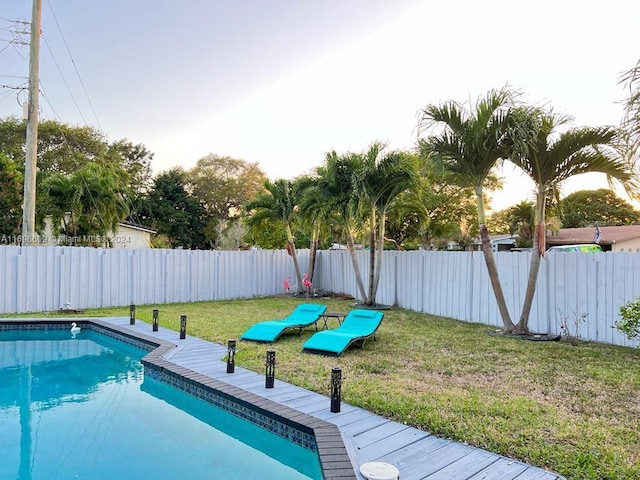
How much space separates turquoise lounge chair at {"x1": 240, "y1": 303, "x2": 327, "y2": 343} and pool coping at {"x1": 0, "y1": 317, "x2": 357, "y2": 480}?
1358 millimetres

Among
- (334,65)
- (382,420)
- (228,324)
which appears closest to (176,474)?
(382,420)

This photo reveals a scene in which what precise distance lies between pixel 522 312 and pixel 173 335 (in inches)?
266

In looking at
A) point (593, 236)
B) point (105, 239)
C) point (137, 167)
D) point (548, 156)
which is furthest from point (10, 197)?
point (593, 236)

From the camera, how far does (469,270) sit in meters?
10.2

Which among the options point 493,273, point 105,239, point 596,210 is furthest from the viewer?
point 596,210

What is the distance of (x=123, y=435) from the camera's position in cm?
443

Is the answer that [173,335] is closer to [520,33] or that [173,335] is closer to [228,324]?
Result: [228,324]

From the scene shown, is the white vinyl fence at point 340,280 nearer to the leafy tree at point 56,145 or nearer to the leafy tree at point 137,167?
the leafy tree at point 56,145

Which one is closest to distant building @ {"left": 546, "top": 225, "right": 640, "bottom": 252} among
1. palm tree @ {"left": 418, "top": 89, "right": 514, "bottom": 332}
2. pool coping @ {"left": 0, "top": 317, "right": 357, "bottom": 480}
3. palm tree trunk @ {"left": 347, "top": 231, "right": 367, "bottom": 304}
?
palm tree trunk @ {"left": 347, "top": 231, "right": 367, "bottom": 304}

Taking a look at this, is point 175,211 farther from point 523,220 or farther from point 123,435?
point 123,435

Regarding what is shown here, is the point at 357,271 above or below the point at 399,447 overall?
above

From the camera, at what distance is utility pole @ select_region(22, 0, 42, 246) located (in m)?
11.8

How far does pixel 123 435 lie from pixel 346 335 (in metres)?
3.53

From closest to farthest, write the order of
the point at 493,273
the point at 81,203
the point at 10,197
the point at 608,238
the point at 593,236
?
the point at 493,273 → the point at 81,203 → the point at 10,197 → the point at 608,238 → the point at 593,236
